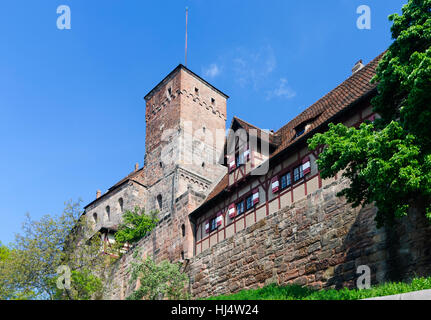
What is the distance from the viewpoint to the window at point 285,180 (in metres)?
20.6

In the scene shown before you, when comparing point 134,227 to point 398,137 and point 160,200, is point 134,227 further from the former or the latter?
point 398,137

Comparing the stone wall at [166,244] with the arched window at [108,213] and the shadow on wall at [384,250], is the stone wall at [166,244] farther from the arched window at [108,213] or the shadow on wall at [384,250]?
the arched window at [108,213]

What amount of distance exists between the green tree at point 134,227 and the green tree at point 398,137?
85.0 feet

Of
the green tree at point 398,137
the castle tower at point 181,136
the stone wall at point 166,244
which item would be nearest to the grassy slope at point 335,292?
the green tree at point 398,137

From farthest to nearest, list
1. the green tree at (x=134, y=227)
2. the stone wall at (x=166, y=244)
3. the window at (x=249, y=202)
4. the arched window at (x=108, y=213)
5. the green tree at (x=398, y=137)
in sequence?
the arched window at (x=108, y=213)
the green tree at (x=134, y=227)
the stone wall at (x=166, y=244)
the window at (x=249, y=202)
the green tree at (x=398, y=137)

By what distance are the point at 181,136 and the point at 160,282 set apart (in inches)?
755

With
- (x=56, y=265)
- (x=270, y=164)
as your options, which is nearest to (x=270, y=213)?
(x=270, y=164)

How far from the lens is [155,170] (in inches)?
1738

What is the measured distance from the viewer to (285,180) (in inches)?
821
